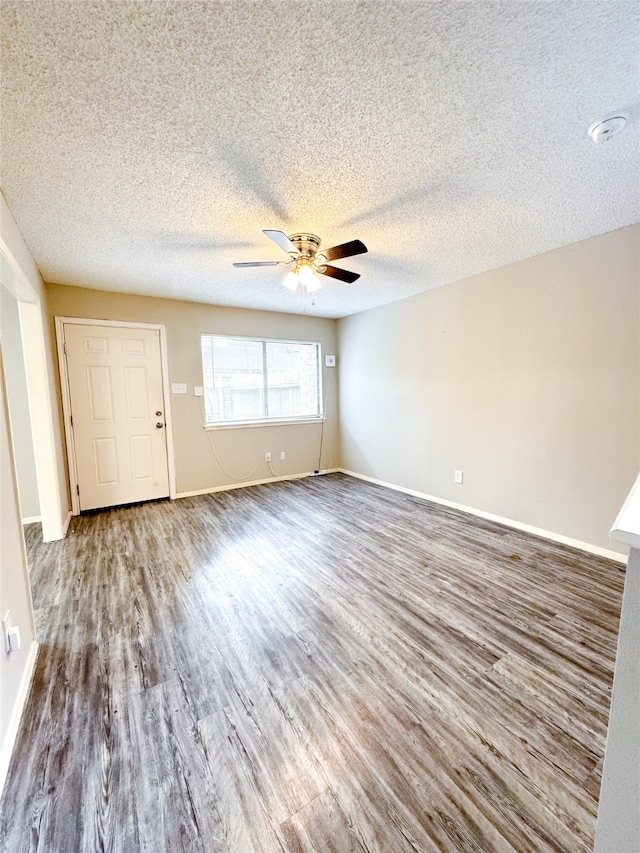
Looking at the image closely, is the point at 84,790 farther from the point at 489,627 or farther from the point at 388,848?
the point at 489,627

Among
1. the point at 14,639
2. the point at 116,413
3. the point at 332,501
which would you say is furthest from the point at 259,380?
the point at 14,639

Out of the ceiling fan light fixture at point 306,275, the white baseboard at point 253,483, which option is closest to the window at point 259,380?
the white baseboard at point 253,483

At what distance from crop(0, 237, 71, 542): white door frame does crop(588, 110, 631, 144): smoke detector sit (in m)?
3.71

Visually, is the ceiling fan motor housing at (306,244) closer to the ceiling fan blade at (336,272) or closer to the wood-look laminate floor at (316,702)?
the ceiling fan blade at (336,272)

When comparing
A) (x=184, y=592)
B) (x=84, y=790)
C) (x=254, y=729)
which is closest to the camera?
(x=84, y=790)

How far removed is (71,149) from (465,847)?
2.95 metres

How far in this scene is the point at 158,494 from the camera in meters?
4.14

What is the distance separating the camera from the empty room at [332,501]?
103cm

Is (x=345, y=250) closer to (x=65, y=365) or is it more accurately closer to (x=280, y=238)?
(x=280, y=238)

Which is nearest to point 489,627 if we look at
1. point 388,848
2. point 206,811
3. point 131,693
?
point 388,848

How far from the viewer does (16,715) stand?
1.33m

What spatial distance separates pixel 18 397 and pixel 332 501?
350cm

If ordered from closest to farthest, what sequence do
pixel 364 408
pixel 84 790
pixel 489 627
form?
pixel 84 790
pixel 489 627
pixel 364 408

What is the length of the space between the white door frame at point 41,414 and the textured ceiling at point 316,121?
0.65 m
